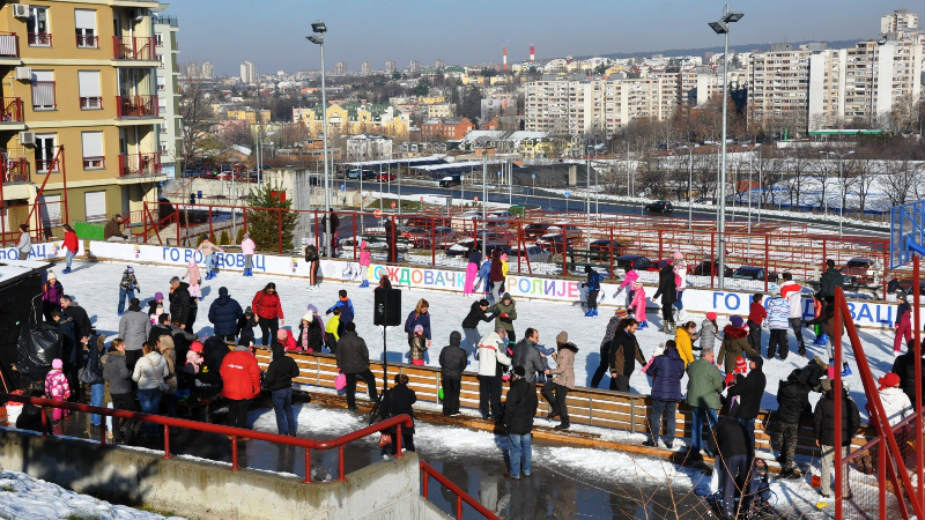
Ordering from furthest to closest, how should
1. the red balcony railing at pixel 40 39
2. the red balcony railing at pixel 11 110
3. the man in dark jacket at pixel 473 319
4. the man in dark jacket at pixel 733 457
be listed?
the red balcony railing at pixel 40 39 < the red balcony railing at pixel 11 110 < the man in dark jacket at pixel 473 319 < the man in dark jacket at pixel 733 457

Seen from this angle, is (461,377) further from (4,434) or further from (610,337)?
(4,434)

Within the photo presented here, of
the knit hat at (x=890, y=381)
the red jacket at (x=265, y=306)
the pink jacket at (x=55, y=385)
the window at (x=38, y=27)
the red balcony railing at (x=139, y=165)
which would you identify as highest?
the window at (x=38, y=27)

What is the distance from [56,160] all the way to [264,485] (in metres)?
29.3

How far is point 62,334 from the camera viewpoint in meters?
15.0

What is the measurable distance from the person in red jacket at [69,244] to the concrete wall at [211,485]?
16.7 metres

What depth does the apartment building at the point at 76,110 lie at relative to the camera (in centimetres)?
3562

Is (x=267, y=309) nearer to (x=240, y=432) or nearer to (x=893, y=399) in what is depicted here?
(x=240, y=432)

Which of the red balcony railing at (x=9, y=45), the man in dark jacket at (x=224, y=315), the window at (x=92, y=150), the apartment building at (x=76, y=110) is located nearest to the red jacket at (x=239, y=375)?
the man in dark jacket at (x=224, y=315)

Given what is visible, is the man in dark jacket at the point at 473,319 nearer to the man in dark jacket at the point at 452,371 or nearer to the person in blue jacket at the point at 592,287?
the man in dark jacket at the point at 452,371

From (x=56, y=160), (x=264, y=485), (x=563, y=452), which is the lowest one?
(x=563, y=452)

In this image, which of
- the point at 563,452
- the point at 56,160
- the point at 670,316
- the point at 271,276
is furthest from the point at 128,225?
the point at 563,452

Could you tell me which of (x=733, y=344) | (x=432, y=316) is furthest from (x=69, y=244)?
(x=733, y=344)

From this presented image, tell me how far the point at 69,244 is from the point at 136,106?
14.6 meters

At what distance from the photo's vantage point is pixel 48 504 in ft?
30.4
